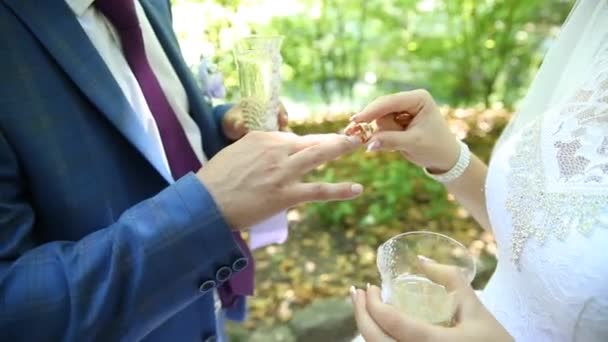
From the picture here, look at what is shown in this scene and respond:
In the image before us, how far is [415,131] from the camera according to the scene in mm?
1478

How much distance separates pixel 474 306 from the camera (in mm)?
980

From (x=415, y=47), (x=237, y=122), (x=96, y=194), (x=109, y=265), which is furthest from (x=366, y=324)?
(x=415, y=47)

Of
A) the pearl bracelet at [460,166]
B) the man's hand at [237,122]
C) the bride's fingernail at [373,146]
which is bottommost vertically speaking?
the pearl bracelet at [460,166]

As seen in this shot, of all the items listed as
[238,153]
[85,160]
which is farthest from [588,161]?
[85,160]

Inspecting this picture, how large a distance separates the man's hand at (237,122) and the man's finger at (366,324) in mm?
592

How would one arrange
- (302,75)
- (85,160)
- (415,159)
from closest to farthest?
1. (85,160)
2. (415,159)
3. (302,75)

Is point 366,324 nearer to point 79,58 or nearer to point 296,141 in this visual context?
point 296,141

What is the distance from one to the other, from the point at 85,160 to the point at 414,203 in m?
3.25

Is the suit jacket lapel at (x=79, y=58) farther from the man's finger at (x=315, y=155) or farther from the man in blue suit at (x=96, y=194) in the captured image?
the man's finger at (x=315, y=155)

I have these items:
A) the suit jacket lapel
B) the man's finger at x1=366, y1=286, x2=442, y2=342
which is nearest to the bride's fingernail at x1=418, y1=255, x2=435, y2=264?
the man's finger at x1=366, y1=286, x2=442, y2=342

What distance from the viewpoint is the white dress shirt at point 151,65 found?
1.11m

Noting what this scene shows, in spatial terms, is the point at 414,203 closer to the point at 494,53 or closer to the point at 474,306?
the point at 494,53

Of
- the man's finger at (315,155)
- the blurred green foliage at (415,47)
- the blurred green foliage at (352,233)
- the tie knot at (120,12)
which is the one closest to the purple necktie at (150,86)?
the tie knot at (120,12)

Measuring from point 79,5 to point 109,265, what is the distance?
536 mm
